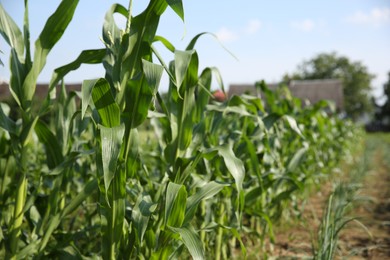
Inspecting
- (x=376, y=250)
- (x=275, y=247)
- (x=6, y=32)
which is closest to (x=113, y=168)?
(x=6, y=32)

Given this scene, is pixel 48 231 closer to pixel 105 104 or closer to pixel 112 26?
pixel 105 104

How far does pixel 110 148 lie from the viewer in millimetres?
1231

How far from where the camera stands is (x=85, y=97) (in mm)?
1195

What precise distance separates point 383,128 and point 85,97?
177 ft

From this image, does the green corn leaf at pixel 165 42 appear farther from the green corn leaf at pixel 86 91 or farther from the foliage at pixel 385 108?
the foliage at pixel 385 108

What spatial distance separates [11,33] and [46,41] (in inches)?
6.3

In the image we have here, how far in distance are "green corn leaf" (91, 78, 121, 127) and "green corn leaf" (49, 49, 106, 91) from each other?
24cm

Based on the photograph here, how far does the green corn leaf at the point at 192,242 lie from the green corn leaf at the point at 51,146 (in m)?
0.79

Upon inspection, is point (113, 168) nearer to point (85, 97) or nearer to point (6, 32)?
point (85, 97)

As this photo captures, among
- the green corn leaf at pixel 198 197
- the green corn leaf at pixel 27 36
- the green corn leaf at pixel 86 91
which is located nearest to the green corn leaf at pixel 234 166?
the green corn leaf at pixel 198 197

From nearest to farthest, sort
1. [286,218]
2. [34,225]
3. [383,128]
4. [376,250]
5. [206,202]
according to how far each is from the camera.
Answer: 1. [34,225]
2. [206,202]
3. [376,250]
4. [286,218]
5. [383,128]

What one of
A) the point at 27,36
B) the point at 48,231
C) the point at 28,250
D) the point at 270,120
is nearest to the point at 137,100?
the point at 27,36

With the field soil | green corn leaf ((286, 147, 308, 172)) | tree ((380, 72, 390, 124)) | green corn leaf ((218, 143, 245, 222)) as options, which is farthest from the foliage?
green corn leaf ((218, 143, 245, 222))

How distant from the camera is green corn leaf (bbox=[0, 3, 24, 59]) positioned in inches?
59.9
